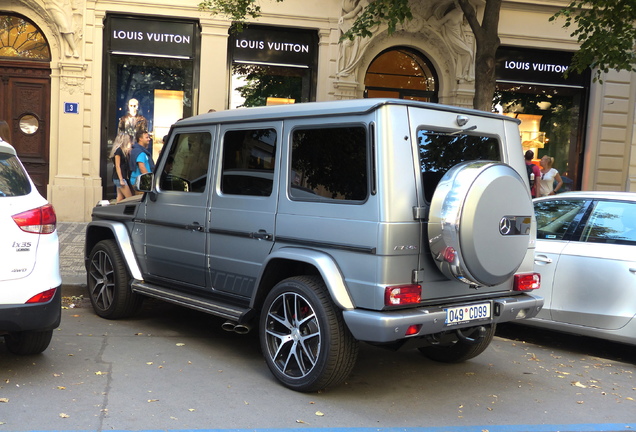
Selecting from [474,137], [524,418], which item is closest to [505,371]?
[524,418]

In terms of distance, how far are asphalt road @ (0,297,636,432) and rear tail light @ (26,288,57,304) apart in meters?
0.57

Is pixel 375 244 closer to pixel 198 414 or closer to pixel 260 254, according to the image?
pixel 260 254

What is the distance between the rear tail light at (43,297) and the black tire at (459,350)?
3.02 m

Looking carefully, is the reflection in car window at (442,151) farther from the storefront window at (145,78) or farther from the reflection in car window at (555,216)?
the storefront window at (145,78)

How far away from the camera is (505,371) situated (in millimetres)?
5613

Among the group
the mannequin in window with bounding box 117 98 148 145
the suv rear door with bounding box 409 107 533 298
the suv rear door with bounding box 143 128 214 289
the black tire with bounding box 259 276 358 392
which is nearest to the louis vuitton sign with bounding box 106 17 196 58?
the mannequin in window with bounding box 117 98 148 145

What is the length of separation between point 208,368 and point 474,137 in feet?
8.64

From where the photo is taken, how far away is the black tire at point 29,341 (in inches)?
201

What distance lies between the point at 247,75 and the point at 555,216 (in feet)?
31.2

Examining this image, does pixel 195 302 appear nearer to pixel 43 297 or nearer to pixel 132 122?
pixel 43 297

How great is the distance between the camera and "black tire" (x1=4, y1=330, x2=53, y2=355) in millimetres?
5109

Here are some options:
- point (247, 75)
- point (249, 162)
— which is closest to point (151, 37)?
point (247, 75)

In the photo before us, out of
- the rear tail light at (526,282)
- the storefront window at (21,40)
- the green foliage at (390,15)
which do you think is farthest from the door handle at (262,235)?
the storefront window at (21,40)

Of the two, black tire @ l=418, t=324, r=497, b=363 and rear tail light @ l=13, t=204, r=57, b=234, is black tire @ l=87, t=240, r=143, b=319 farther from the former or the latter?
black tire @ l=418, t=324, r=497, b=363
